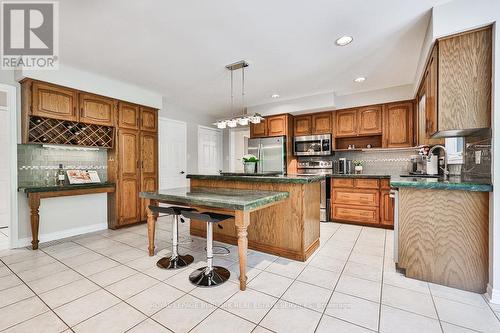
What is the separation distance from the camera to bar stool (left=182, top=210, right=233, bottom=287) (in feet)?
6.84

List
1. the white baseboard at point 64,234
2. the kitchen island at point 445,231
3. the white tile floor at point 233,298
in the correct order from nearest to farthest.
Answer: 1. the white tile floor at point 233,298
2. the kitchen island at point 445,231
3. the white baseboard at point 64,234

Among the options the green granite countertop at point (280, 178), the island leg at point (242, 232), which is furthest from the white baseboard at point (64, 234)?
the island leg at point (242, 232)

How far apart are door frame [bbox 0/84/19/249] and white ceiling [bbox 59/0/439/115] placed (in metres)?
0.86

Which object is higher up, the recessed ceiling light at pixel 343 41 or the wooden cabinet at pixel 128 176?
the recessed ceiling light at pixel 343 41

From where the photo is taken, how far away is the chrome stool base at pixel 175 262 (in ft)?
7.98

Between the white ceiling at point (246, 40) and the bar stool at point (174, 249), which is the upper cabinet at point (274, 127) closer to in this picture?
the white ceiling at point (246, 40)

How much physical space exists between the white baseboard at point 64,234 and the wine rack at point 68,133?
4.52 feet

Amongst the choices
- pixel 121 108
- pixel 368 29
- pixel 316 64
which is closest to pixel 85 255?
pixel 121 108

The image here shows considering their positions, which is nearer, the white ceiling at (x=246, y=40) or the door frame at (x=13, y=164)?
the white ceiling at (x=246, y=40)

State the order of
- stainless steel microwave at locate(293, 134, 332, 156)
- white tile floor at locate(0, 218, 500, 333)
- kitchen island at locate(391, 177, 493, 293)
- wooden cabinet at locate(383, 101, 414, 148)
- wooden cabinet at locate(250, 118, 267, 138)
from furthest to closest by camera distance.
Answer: wooden cabinet at locate(250, 118, 267, 138) → stainless steel microwave at locate(293, 134, 332, 156) → wooden cabinet at locate(383, 101, 414, 148) → kitchen island at locate(391, 177, 493, 293) → white tile floor at locate(0, 218, 500, 333)

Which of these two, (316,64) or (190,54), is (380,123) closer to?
(316,64)

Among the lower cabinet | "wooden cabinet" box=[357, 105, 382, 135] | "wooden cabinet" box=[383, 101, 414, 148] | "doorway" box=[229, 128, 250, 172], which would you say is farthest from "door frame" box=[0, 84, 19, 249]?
"wooden cabinet" box=[383, 101, 414, 148]

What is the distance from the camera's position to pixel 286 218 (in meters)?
2.68

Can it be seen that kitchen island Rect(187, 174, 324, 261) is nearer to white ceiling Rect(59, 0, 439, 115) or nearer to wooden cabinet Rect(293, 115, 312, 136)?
white ceiling Rect(59, 0, 439, 115)
